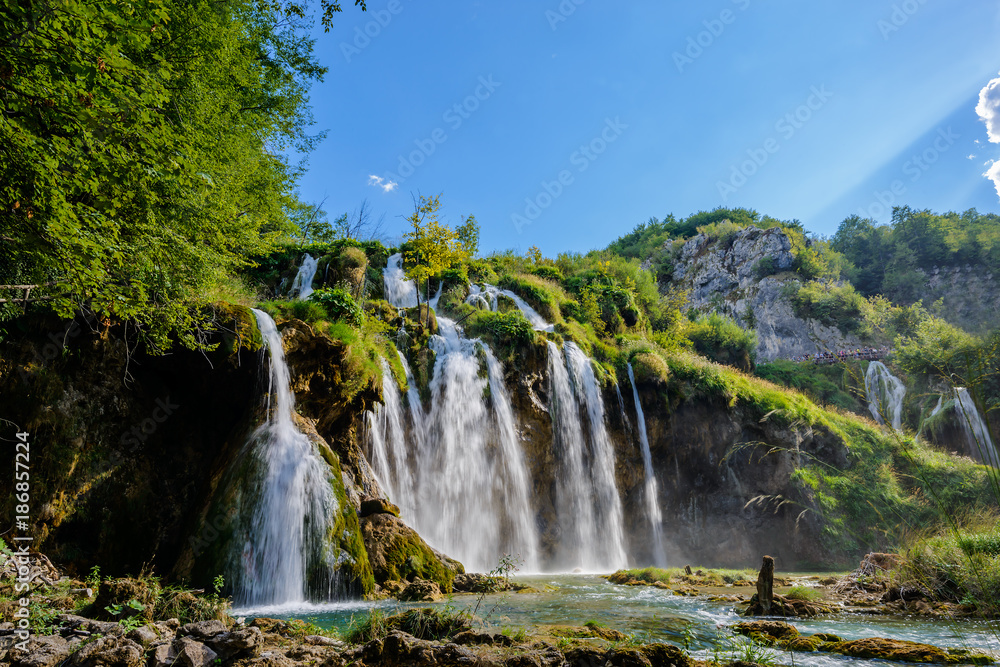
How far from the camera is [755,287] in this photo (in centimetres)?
4722

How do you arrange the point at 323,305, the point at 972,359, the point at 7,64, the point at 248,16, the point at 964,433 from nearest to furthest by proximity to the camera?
the point at 972,359
the point at 7,64
the point at 248,16
the point at 323,305
the point at 964,433

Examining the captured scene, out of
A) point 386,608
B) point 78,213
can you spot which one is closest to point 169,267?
point 78,213

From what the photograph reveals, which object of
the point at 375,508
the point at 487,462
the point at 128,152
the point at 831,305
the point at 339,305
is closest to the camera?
the point at 128,152

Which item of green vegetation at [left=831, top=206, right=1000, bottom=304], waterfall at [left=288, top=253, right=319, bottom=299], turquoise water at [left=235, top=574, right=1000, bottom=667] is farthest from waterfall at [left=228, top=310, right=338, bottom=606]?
green vegetation at [left=831, top=206, right=1000, bottom=304]

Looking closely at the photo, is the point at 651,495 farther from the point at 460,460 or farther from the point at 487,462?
the point at 460,460

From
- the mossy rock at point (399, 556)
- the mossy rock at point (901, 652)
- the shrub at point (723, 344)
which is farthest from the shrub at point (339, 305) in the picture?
the shrub at point (723, 344)

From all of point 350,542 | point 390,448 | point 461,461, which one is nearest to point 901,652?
point 350,542

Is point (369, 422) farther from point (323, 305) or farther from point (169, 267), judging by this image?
point (169, 267)

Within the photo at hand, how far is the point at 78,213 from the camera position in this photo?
5.56 m

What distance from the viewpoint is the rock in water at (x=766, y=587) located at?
22.4 ft

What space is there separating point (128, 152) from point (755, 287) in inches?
1987

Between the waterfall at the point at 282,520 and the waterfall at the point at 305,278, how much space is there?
10220mm

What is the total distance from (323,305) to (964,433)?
28993 millimetres

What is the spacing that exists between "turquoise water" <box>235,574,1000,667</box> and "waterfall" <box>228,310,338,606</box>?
20.7 inches
